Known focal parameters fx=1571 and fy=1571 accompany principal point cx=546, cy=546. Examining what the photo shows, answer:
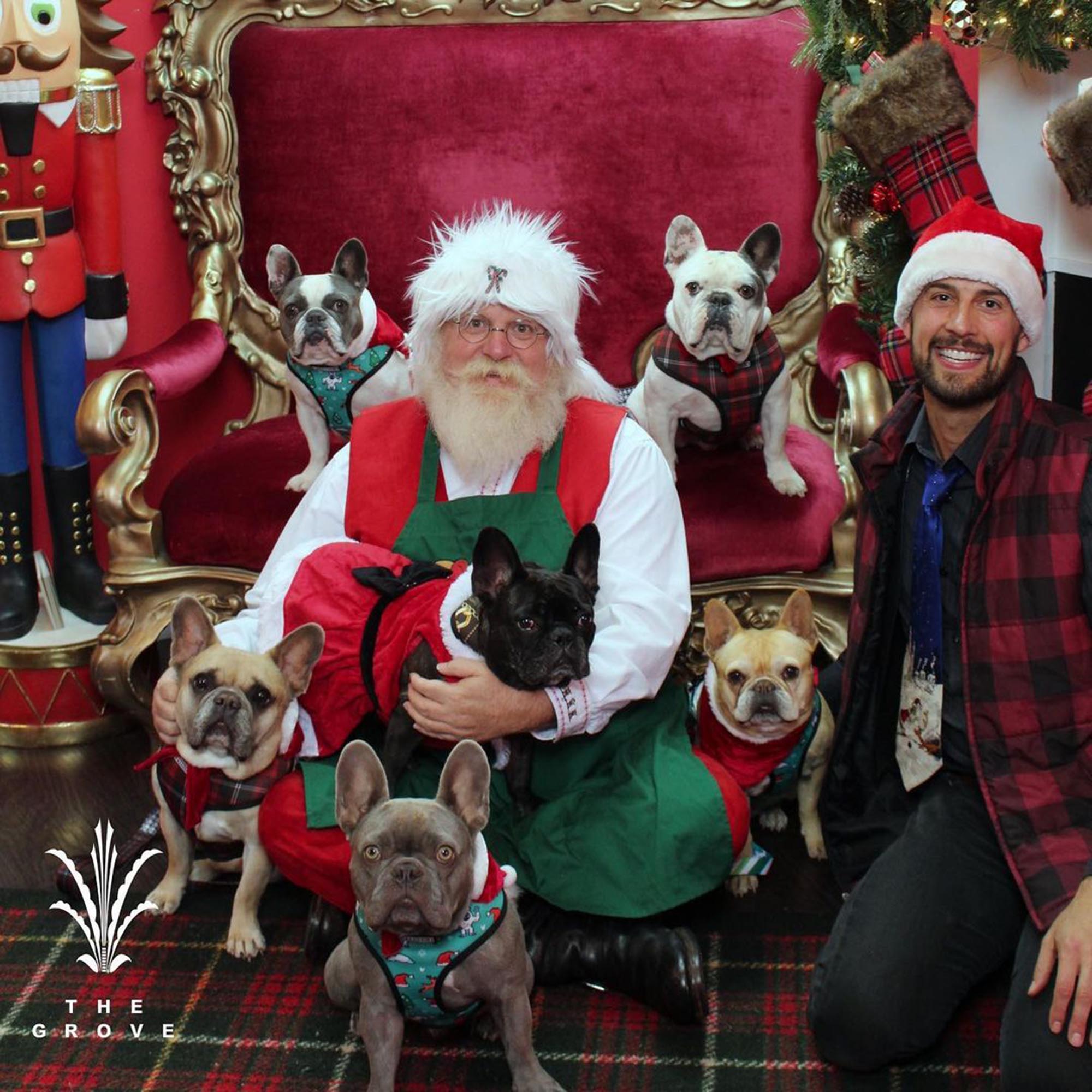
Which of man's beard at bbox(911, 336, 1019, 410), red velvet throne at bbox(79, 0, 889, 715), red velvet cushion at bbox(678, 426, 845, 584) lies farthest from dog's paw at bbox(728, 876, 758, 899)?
red velvet throne at bbox(79, 0, 889, 715)

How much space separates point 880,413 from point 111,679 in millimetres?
1876

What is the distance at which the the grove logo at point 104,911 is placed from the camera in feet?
9.73

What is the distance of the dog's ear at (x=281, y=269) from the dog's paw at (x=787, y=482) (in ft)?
3.78

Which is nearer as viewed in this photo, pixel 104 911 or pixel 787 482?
pixel 104 911

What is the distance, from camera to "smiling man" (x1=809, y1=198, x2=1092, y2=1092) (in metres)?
2.57

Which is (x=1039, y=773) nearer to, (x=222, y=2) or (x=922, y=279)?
(x=922, y=279)

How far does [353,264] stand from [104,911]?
4.80 ft

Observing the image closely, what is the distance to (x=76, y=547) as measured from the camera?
4094 mm

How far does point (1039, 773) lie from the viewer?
2.61 meters

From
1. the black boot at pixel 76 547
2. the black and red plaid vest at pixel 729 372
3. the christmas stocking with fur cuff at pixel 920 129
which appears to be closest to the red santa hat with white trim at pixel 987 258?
the christmas stocking with fur cuff at pixel 920 129

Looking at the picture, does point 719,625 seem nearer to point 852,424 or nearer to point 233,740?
point 852,424

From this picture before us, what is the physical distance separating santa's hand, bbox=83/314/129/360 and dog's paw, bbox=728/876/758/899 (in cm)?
205

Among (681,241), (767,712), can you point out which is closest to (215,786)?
(767,712)

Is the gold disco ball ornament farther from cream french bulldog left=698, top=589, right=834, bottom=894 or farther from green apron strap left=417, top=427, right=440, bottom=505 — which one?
green apron strap left=417, top=427, right=440, bottom=505
